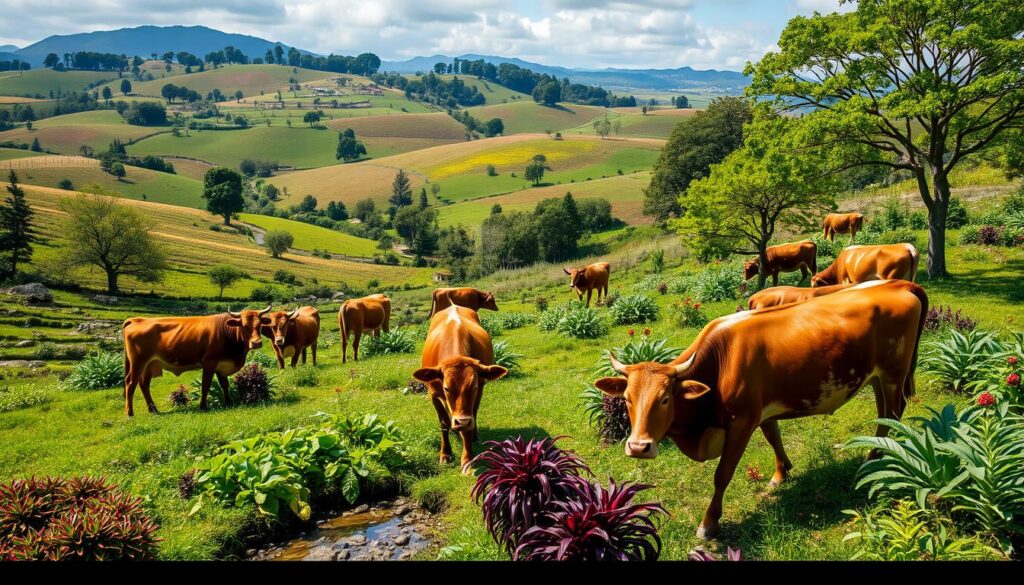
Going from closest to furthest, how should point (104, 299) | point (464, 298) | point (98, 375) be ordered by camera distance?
point (98, 375), point (464, 298), point (104, 299)

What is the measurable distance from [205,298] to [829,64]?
61.2 metres

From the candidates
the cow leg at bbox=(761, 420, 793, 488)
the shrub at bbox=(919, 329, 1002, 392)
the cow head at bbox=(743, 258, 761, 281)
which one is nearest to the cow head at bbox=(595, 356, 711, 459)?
the cow leg at bbox=(761, 420, 793, 488)

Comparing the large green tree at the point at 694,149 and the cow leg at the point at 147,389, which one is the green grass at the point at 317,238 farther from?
the cow leg at the point at 147,389

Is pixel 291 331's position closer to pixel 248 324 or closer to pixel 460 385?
pixel 248 324

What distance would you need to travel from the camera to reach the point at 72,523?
19.9 feet

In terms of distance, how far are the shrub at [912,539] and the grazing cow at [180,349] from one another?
13.0 meters

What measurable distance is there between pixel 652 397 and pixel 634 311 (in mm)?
12717

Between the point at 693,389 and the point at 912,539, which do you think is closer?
the point at 912,539

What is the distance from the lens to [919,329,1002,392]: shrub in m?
8.98

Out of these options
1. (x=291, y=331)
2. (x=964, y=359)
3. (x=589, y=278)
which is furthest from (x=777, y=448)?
(x=589, y=278)

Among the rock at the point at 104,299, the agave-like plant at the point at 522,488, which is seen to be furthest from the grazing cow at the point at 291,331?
the rock at the point at 104,299

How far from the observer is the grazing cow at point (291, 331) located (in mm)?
16922
